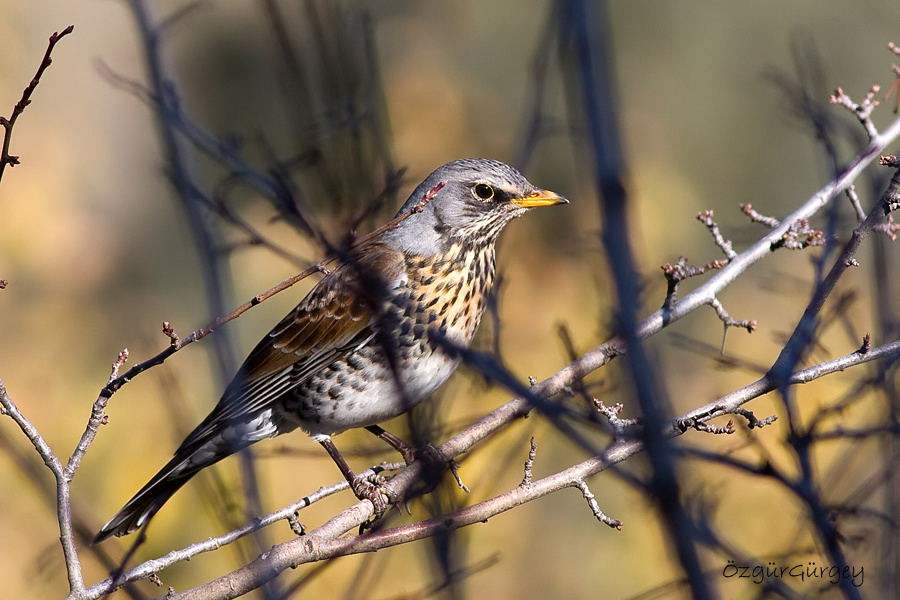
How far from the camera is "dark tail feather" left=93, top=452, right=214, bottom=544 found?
3.48 metres

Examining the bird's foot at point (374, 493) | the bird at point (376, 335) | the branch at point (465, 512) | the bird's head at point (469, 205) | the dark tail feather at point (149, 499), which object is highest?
the bird's head at point (469, 205)

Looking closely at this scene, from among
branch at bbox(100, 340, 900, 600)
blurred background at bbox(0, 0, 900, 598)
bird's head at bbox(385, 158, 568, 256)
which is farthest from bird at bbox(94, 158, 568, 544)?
branch at bbox(100, 340, 900, 600)

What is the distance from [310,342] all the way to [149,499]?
0.87 m

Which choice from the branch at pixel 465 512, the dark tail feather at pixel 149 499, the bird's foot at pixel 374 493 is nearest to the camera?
the branch at pixel 465 512

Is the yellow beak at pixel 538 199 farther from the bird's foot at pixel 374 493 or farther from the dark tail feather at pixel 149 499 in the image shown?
the dark tail feather at pixel 149 499

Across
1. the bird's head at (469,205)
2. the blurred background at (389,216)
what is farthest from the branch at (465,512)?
the bird's head at (469,205)

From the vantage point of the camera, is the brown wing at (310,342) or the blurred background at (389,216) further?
the brown wing at (310,342)

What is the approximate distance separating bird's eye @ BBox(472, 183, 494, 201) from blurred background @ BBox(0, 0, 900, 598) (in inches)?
7.8

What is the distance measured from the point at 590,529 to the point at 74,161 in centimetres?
708

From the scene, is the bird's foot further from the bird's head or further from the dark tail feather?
the bird's head

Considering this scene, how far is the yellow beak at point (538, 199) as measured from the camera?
11.5ft

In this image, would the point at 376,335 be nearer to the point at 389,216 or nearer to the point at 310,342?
the point at 310,342

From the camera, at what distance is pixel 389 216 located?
120 inches

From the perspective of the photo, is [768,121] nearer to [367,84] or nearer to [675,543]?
[367,84]
